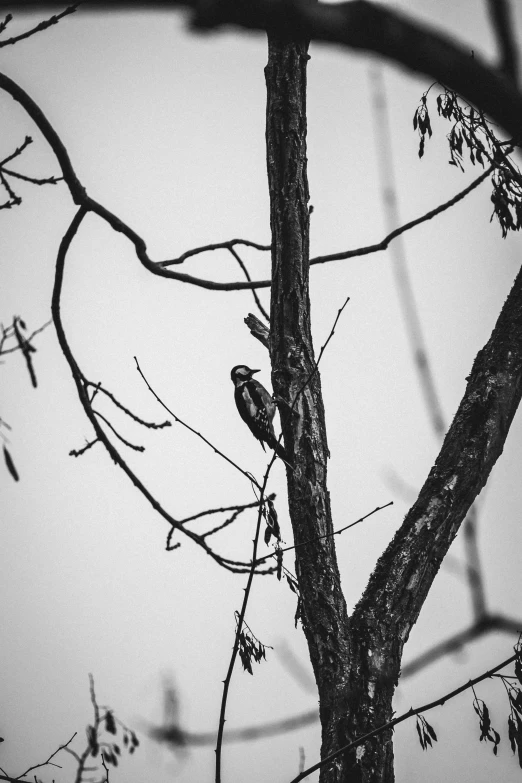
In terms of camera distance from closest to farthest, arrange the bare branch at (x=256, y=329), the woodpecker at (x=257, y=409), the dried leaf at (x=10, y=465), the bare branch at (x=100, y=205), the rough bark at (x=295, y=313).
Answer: the dried leaf at (x=10, y=465)
the bare branch at (x=100, y=205)
the rough bark at (x=295, y=313)
the bare branch at (x=256, y=329)
the woodpecker at (x=257, y=409)

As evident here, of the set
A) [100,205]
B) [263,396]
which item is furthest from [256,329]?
[263,396]

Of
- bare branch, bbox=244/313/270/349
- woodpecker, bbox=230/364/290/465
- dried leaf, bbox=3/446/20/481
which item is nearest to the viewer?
dried leaf, bbox=3/446/20/481

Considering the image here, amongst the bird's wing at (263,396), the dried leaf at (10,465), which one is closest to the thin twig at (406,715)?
the dried leaf at (10,465)

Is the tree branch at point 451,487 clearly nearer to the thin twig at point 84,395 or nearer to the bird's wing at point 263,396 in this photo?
the thin twig at point 84,395

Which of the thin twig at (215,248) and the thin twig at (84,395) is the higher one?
the thin twig at (215,248)

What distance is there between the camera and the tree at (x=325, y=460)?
1.94 m

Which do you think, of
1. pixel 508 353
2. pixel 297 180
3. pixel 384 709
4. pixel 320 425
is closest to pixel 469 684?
pixel 384 709

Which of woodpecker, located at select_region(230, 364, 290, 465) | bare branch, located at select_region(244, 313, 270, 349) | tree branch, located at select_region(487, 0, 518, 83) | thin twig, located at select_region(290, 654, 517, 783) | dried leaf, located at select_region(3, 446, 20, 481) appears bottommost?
thin twig, located at select_region(290, 654, 517, 783)

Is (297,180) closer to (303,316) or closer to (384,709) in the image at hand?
(303,316)

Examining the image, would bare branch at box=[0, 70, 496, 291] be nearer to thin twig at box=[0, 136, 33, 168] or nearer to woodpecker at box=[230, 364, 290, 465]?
thin twig at box=[0, 136, 33, 168]

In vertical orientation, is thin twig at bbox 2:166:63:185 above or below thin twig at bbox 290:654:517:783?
above

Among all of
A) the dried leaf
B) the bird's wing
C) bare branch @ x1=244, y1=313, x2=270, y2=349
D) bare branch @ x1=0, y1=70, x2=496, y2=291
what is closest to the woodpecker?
the bird's wing

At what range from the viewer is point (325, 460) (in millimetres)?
2578

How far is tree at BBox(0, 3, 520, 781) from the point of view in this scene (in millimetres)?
1936
